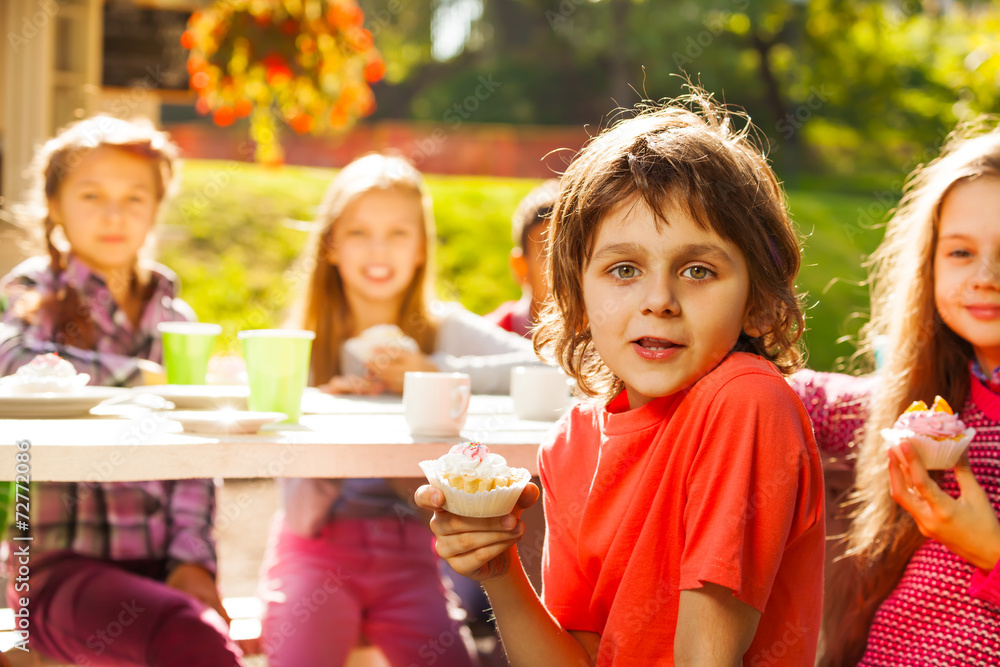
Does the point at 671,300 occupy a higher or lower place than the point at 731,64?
lower

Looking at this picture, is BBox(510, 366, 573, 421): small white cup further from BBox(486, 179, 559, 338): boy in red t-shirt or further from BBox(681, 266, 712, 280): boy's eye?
BBox(486, 179, 559, 338): boy in red t-shirt

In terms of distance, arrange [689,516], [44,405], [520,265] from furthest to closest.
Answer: [520,265]
[44,405]
[689,516]

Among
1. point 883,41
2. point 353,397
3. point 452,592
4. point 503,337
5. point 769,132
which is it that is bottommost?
point 452,592

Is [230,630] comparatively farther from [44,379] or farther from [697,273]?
[697,273]

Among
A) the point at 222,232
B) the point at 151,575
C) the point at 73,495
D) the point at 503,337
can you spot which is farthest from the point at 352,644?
the point at 222,232

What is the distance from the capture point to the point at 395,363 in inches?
107

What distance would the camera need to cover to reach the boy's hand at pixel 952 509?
5.56 feet

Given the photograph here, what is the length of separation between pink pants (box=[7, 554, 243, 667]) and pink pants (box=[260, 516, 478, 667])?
183 millimetres

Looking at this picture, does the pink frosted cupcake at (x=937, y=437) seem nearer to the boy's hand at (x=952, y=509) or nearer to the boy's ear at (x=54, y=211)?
the boy's hand at (x=952, y=509)

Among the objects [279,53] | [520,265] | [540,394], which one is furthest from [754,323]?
[279,53]

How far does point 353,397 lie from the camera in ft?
8.92

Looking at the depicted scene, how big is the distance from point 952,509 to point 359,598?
148cm

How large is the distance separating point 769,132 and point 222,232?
15906 millimetres

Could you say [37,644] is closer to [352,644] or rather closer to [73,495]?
[73,495]
